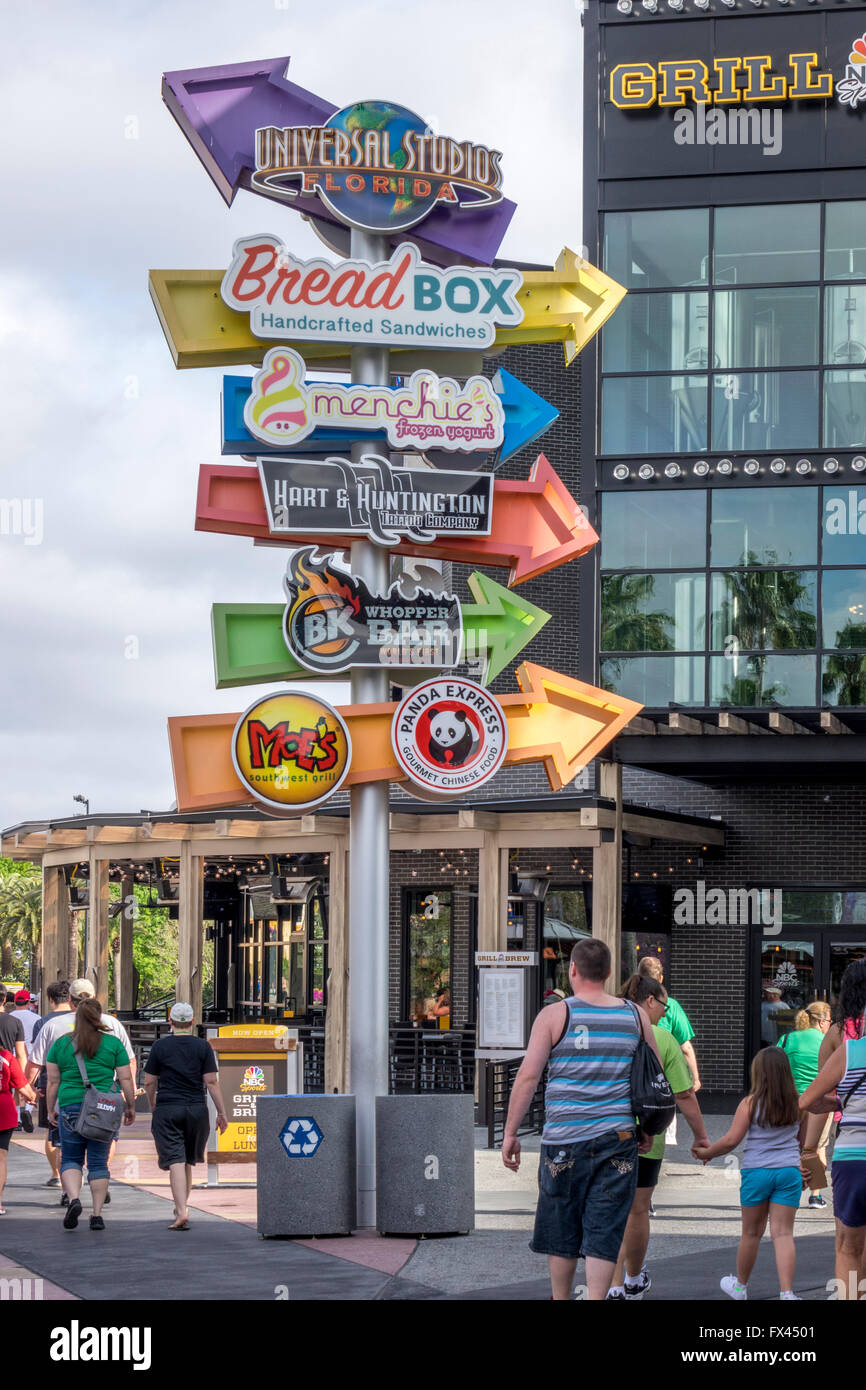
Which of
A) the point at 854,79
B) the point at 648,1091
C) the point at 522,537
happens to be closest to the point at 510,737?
the point at 522,537

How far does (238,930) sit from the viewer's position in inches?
1451

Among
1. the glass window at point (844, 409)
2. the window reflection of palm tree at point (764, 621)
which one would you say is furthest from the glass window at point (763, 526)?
the glass window at point (844, 409)

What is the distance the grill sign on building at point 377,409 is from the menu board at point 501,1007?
23.9 feet

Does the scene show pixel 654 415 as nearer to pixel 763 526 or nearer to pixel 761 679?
pixel 763 526

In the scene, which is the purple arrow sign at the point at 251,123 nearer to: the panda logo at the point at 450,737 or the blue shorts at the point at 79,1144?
the panda logo at the point at 450,737

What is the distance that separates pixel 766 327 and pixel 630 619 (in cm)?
426

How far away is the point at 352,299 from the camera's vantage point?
1338 centimetres

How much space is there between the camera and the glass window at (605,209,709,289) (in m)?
23.6

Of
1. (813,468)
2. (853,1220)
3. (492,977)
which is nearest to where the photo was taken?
(853,1220)

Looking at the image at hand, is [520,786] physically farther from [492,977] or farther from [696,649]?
[492,977]

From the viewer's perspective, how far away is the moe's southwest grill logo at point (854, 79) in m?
23.5

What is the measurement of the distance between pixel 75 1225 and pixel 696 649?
12557mm

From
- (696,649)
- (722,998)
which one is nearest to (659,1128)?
(696,649)

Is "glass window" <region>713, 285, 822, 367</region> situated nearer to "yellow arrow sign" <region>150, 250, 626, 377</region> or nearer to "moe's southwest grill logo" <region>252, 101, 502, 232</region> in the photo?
"yellow arrow sign" <region>150, 250, 626, 377</region>
